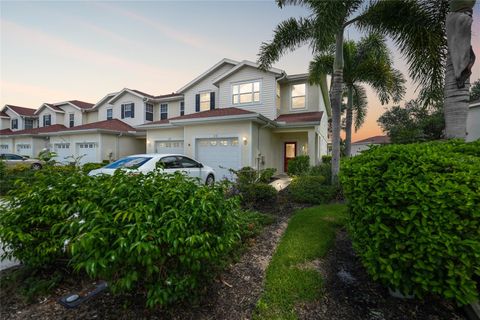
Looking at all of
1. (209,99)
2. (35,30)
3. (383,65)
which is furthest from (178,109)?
(383,65)

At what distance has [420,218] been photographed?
2.03 metres

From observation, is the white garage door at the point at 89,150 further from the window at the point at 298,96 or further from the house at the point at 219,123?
the window at the point at 298,96

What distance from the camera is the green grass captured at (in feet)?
7.82

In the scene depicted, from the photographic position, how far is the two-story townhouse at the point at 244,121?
1165cm

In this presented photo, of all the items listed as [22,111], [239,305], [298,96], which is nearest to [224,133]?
[298,96]

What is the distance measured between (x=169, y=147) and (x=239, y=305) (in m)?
13.9

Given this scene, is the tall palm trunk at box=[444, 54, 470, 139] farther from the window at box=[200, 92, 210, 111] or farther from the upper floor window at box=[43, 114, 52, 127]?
the upper floor window at box=[43, 114, 52, 127]

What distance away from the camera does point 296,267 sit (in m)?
3.15

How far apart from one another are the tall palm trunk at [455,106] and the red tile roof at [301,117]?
7534 millimetres

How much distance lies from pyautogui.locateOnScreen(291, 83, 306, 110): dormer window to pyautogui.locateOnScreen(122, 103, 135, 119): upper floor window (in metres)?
14.9

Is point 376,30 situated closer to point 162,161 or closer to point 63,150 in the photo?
point 162,161

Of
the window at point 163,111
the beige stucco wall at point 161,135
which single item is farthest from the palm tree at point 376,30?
the window at point 163,111

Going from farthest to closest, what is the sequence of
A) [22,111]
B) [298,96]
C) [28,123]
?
[22,111], [28,123], [298,96]

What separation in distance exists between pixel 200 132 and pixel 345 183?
10.7m
